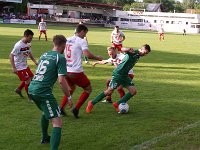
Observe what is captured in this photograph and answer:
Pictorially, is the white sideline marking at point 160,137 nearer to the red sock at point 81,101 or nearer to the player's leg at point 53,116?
the player's leg at point 53,116

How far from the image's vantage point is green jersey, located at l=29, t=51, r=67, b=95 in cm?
610

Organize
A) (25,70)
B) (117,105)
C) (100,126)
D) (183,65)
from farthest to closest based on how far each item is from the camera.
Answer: (183,65) → (25,70) → (117,105) → (100,126)

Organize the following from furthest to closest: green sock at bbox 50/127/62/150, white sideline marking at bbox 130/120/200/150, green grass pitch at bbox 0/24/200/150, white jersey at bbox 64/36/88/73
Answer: white jersey at bbox 64/36/88/73
green grass pitch at bbox 0/24/200/150
white sideline marking at bbox 130/120/200/150
green sock at bbox 50/127/62/150

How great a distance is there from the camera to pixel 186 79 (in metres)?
14.9

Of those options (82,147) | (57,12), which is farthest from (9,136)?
(57,12)

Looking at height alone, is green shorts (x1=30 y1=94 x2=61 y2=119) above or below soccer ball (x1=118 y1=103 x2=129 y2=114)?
above

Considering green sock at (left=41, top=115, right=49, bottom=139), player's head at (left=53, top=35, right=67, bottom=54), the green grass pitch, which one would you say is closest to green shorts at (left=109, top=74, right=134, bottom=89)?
the green grass pitch

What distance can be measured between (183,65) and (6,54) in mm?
8961

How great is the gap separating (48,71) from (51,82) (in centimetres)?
19

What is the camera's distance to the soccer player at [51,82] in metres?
6.09

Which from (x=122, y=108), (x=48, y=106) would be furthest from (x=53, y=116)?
(x=122, y=108)

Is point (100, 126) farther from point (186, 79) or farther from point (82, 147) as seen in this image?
point (186, 79)

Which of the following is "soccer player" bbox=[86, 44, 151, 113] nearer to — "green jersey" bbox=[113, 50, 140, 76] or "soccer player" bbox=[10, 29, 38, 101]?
"green jersey" bbox=[113, 50, 140, 76]

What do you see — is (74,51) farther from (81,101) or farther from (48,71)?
(48,71)
